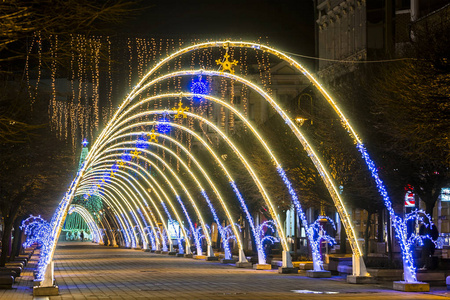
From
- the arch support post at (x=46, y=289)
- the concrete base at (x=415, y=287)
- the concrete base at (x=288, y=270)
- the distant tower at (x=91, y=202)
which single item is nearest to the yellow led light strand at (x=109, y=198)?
the distant tower at (x=91, y=202)

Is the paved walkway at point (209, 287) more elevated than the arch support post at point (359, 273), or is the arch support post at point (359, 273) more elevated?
the arch support post at point (359, 273)

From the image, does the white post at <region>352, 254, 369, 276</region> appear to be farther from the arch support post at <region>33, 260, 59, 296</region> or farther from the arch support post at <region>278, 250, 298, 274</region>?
the arch support post at <region>33, 260, 59, 296</region>

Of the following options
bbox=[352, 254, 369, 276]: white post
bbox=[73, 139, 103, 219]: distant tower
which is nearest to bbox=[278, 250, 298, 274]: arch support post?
bbox=[352, 254, 369, 276]: white post

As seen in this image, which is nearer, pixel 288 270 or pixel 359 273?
pixel 359 273

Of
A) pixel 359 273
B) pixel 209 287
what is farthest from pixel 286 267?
pixel 209 287

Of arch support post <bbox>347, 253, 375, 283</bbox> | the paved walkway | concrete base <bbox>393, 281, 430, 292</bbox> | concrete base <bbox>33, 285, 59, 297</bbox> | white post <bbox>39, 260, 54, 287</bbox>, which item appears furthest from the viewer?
arch support post <bbox>347, 253, 375, 283</bbox>

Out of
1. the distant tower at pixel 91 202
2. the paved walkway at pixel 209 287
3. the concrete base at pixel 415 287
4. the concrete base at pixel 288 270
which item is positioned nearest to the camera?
the paved walkway at pixel 209 287

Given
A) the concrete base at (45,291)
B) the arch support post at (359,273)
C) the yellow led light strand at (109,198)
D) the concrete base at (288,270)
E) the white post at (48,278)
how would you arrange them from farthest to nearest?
the yellow led light strand at (109,198)
the concrete base at (288,270)
the arch support post at (359,273)
the white post at (48,278)
the concrete base at (45,291)

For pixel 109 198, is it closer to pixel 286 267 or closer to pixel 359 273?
pixel 286 267

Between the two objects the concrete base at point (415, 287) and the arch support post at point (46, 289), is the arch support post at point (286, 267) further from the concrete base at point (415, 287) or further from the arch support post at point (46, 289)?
the arch support post at point (46, 289)

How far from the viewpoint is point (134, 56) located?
32.9m

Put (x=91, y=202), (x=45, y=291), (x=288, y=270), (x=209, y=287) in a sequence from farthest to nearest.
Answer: (x=91, y=202) → (x=288, y=270) → (x=209, y=287) → (x=45, y=291)

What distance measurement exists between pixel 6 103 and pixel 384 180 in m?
18.1

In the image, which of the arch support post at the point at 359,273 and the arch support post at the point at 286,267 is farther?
the arch support post at the point at 286,267
